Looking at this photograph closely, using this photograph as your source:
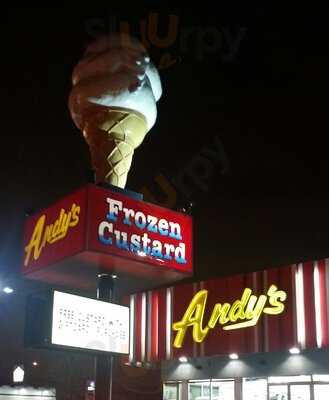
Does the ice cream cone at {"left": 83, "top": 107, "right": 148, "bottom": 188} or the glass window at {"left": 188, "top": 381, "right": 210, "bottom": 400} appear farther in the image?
the glass window at {"left": 188, "top": 381, "right": 210, "bottom": 400}

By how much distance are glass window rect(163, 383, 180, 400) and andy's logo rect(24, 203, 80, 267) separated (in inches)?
431

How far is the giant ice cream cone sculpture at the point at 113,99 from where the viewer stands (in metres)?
11.1

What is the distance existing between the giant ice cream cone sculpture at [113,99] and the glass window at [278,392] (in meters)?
9.21

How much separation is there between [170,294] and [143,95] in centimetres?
973

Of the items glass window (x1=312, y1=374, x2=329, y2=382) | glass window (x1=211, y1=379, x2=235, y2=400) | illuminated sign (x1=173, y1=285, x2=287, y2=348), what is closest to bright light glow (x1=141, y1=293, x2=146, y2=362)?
Answer: illuminated sign (x1=173, y1=285, x2=287, y2=348)

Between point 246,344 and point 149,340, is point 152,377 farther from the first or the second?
point 246,344

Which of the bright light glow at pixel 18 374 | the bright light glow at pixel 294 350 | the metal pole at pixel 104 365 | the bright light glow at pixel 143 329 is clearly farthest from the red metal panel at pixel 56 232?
the bright light glow at pixel 18 374

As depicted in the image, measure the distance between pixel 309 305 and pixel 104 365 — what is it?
7.47m

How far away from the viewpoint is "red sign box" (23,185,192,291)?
971cm

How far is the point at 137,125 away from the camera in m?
11.5

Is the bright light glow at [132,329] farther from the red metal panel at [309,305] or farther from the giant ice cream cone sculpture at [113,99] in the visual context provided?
the giant ice cream cone sculpture at [113,99]

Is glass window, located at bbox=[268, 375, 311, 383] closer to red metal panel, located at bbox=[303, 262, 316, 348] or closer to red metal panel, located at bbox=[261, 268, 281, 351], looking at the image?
red metal panel, located at bbox=[261, 268, 281, 351]

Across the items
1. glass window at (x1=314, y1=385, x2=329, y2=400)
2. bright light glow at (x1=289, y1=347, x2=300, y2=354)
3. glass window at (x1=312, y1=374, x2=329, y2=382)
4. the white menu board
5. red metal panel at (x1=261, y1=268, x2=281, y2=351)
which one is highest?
red metal panel at (x1=261, y1=268, x2=281, y2=351)

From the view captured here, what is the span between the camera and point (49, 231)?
33.9ft
